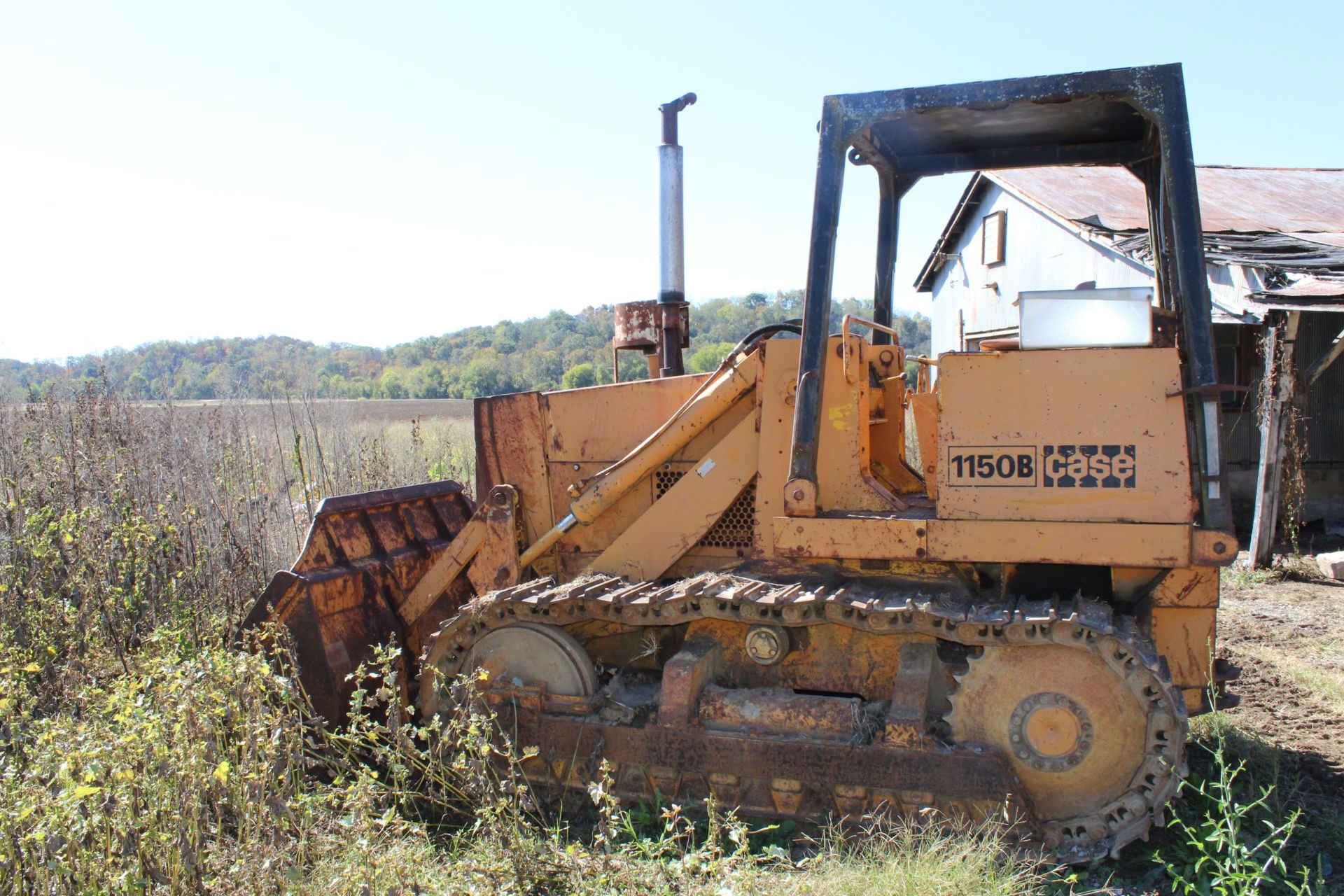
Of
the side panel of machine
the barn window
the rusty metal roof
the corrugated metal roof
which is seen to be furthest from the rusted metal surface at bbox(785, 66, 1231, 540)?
the barn window

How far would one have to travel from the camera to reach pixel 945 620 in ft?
13.0

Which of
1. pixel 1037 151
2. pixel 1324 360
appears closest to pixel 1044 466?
pixel 1037 151

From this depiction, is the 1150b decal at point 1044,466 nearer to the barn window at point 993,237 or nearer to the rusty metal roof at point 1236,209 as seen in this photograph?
the rusty metal roof at point 1236,209

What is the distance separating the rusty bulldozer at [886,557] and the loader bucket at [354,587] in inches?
0.9

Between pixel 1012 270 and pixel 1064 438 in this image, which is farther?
pixel 1012 270

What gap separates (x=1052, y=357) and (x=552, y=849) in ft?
8.78

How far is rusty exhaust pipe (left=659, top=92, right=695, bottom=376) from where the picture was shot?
5734 mm

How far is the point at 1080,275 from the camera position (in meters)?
14.2

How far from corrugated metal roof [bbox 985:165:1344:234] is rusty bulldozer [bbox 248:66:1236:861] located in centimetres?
874

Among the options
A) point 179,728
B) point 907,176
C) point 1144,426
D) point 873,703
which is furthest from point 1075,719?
point 179,728

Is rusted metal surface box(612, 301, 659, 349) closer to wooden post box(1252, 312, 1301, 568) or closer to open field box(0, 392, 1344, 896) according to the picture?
open field box(0, 392, 1344, 896)

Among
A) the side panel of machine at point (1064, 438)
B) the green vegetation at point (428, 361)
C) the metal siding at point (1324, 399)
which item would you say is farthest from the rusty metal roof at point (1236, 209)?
the side panel of machine at point (1064, 438)

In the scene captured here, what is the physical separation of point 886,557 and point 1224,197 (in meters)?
12.5

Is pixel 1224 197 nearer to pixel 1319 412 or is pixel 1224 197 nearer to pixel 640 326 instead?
pixel 1319 412
